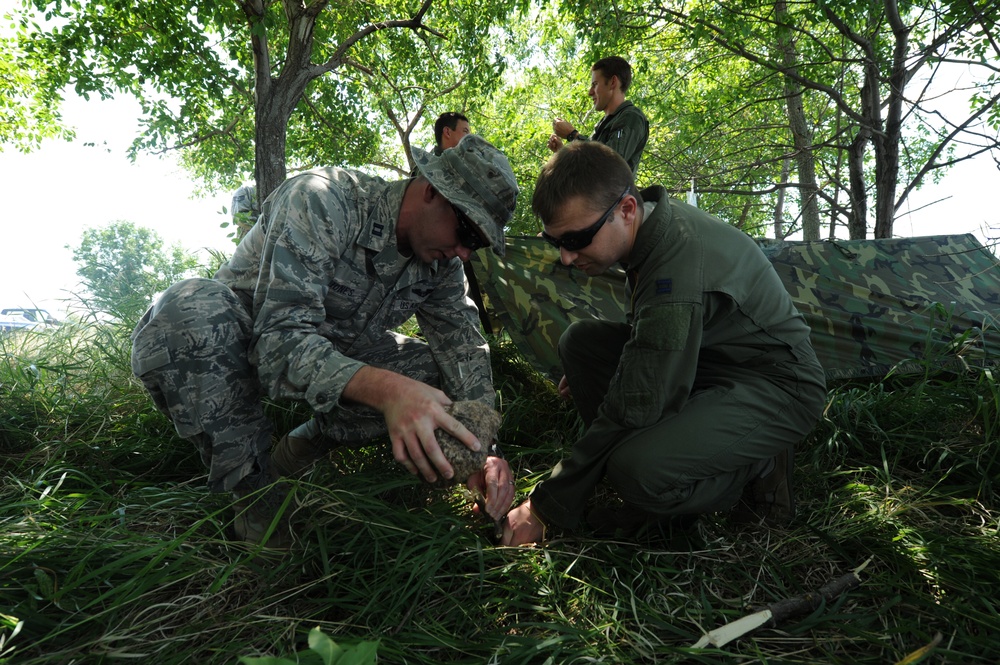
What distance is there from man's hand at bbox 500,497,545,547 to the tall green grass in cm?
8

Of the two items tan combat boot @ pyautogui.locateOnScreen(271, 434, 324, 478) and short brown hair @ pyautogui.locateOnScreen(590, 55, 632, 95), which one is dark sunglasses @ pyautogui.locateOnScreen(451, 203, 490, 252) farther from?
short brown hair @ pyautogui.locateOnScreen(590, 55, 632, 95)

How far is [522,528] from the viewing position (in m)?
1.91

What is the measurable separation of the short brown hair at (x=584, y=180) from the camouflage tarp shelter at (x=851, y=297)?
4.32 feet

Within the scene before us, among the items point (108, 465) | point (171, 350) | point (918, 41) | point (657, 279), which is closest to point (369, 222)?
point (171, 350)

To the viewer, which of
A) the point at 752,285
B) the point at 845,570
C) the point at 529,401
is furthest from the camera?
the point at 529,401

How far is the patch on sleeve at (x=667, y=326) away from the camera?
70.4 inches

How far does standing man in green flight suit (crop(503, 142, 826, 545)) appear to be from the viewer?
1.83 metres

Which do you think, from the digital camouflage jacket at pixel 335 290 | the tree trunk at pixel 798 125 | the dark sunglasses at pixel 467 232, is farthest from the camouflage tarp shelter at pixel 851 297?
the tree trunk at pixel 798 125

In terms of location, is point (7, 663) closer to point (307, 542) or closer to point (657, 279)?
point (307, 542)

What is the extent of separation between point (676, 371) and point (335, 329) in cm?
126

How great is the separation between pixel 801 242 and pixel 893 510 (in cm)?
206

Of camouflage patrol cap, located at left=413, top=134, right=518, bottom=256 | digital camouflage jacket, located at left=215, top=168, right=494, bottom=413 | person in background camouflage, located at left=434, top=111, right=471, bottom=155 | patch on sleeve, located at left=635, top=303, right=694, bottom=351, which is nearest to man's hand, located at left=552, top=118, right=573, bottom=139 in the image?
person in background camouflage, located at left=434, top=111, right=471, bottom=155

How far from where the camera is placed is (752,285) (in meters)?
1.96

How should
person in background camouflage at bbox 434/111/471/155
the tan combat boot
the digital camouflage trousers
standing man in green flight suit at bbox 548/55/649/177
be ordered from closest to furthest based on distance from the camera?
the digital camouflage trousers → the tan combat boot → standing man in green flight suit at bbox 548/55/649/177 → person in background camouflage at bbox 434/111/471/155
